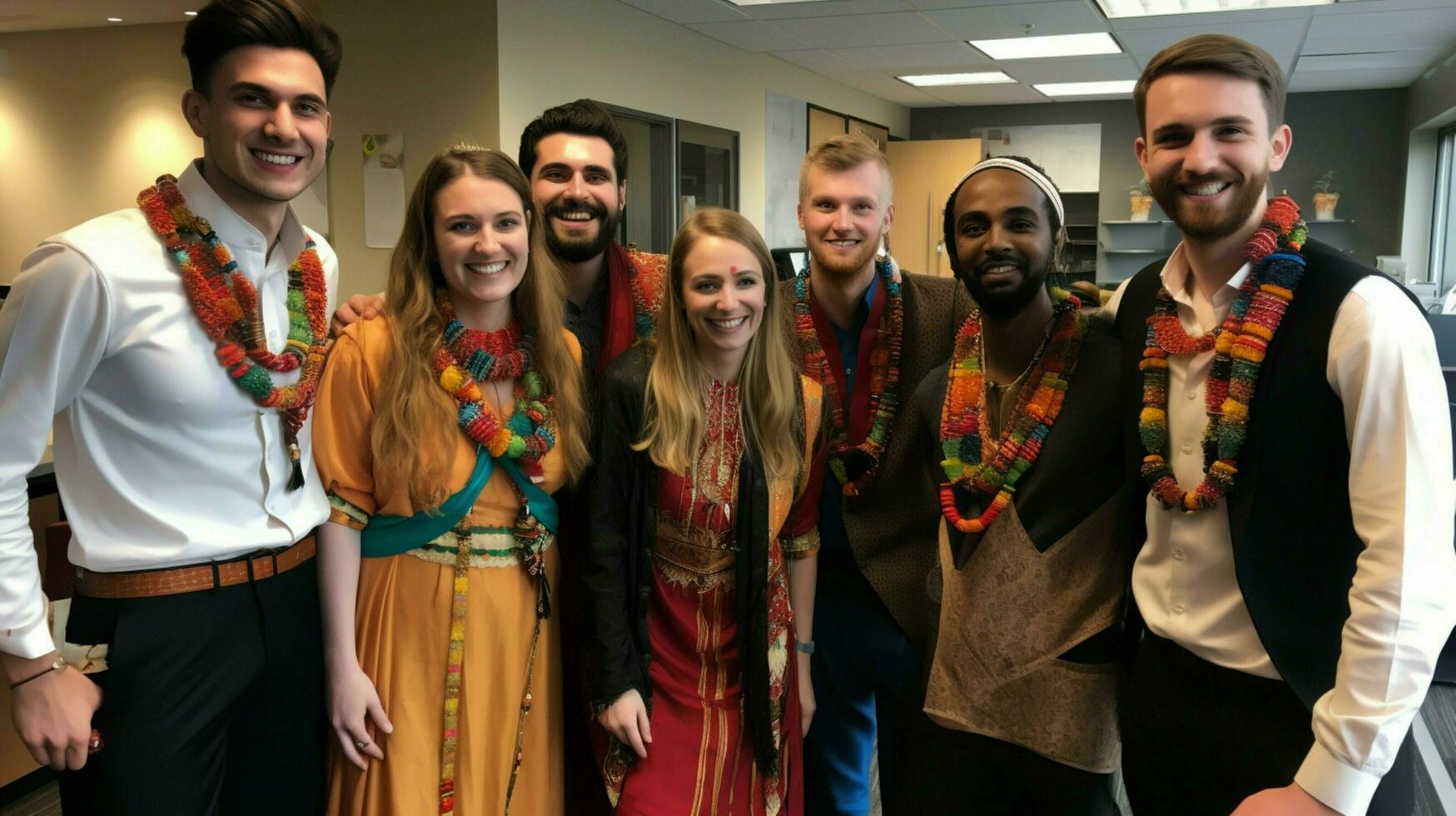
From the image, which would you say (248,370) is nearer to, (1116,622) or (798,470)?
(798,470)

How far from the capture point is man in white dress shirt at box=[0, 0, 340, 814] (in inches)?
57.4

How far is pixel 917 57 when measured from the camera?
8.19 metres

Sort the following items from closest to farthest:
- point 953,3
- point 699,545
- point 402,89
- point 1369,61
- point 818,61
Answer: point 699,545
point 402,89
point 953,3
point 818,61
point 1369,61

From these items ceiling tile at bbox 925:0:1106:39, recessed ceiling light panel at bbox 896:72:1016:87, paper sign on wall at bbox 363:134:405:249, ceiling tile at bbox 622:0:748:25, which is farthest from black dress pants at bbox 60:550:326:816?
recessed ceiling light panel at bbox 896:72:1016:87

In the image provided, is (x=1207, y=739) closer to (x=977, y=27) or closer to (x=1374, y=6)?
(x=977, y=27)

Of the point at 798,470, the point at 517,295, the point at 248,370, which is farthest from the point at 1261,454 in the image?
the point at 248,370

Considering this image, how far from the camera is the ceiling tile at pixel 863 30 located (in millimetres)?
6676

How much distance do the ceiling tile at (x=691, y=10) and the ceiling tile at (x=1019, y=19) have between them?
1.26m

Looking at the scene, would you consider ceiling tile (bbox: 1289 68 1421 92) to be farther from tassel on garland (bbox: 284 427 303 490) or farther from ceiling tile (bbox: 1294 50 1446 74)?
tassel on garland (bbox: 284 427 303 490)

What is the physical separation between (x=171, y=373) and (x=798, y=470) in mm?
1130

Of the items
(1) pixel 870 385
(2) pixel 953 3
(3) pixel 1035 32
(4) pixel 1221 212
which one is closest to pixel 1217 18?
(3) pixel 1035 32

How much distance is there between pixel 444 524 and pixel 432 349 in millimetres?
313

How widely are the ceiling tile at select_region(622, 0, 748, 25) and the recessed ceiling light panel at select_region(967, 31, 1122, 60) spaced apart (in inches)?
79.5

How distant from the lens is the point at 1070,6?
20.4ft
